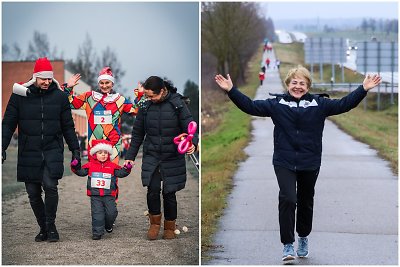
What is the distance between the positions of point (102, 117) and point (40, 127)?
46cm

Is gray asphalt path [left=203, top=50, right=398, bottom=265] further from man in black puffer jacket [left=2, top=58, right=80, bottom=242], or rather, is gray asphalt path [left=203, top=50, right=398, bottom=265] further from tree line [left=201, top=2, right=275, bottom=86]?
man in black puffer jacket [left=2, top=58, right=80, bottom=242]

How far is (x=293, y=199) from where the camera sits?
326 inches

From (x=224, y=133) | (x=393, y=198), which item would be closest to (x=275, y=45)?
(x=393, y=198)

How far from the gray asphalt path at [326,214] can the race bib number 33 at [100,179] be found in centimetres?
122

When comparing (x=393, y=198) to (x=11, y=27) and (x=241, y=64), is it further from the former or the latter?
(x=11, y=27)

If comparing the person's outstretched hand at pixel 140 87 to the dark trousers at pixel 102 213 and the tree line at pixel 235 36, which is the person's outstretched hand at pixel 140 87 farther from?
the tree line at pixel 235 36

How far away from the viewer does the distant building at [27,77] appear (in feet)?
27.6

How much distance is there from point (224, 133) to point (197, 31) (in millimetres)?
9344

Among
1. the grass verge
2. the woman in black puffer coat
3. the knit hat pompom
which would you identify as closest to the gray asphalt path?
the grass verge

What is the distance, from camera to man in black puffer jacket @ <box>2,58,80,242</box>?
26.8 feet

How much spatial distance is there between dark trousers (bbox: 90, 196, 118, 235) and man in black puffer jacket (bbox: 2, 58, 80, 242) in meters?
0.34

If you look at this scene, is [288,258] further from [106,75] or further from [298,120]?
[106,75]

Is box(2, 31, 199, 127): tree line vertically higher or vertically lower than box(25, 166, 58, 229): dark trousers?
higher

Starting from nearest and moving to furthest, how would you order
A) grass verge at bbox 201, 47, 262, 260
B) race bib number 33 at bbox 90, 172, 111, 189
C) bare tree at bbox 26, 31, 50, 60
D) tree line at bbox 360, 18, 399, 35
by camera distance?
1. race bib number 33 at bbox 90, 172, 111, 189
2. bare tree at bbox 26, 31, 50, 60
3. grass verge at bbox 201, 47, 262, 260
4. tree line at bbox 360, 18, 399, 35
